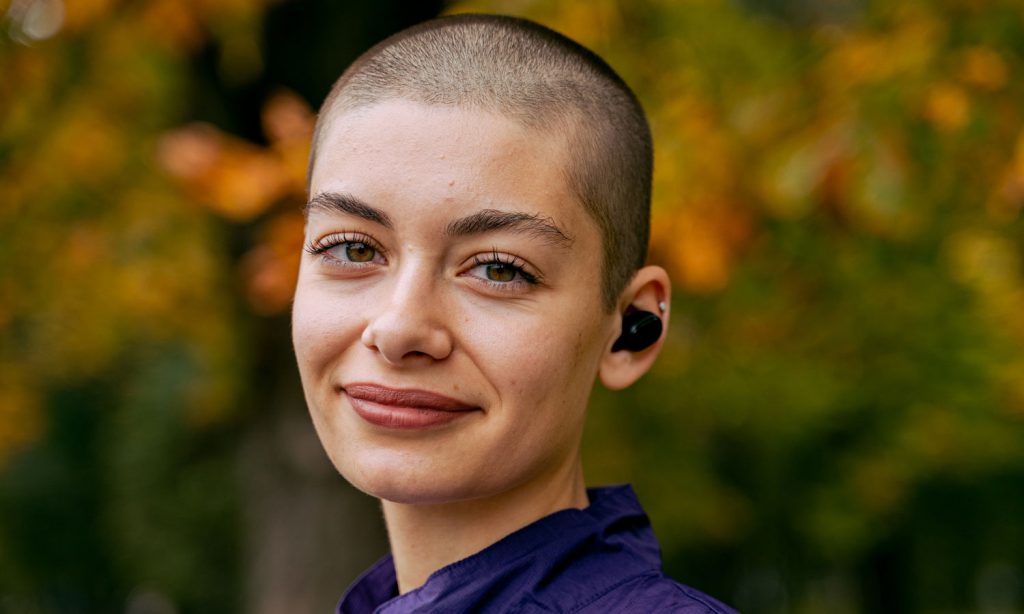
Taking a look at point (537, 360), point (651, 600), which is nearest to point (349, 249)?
point (537, 360)

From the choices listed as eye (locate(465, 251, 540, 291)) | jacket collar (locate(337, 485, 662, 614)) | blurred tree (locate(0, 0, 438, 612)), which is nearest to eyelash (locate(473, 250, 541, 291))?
eye (locate(465, 251, 540, 291))

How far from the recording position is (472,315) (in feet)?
5.73

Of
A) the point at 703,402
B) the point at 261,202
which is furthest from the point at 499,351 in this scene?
the point at 703,402

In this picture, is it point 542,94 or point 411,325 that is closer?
point 411,325

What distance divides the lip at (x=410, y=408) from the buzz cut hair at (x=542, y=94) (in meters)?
0.34

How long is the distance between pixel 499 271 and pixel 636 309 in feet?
1.25

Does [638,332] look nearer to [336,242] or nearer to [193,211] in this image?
[336,242]

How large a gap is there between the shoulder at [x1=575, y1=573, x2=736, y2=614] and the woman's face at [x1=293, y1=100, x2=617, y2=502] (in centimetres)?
24

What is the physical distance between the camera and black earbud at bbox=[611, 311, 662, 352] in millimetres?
2025

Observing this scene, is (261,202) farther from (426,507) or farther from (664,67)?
(426,507)

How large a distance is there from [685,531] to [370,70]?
9600mm

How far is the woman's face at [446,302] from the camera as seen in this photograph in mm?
1732

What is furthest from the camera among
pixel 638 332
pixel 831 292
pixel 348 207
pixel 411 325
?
pixel 831 292

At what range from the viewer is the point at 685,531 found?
36.1 feet
